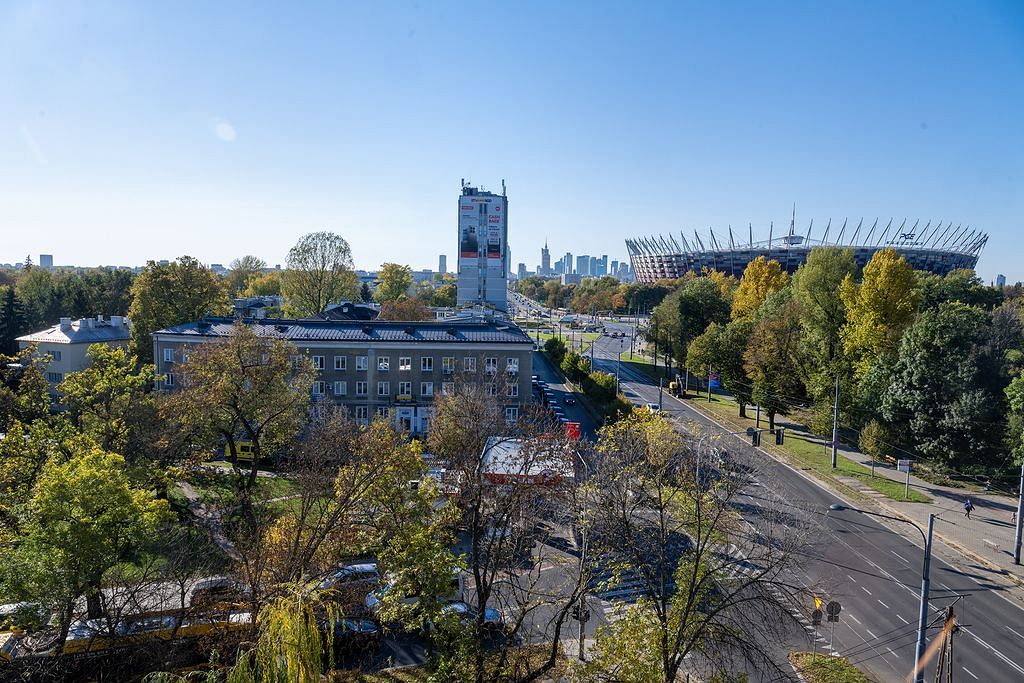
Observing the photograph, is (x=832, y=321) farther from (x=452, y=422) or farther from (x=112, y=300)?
(x=112, y=300)

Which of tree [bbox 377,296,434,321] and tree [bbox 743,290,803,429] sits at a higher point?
tree [bbox 377,296,434,321]

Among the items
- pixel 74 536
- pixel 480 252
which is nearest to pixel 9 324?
pixel 74 536

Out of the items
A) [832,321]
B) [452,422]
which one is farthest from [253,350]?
[832,321]

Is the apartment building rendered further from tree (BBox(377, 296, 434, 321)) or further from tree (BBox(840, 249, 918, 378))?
tree (BBox(377, 296, 434, 321))

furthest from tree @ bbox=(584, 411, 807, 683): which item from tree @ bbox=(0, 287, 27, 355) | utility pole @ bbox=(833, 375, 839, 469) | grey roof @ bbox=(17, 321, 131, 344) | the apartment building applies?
tree @ bbox=(0, 287, 27, 355)

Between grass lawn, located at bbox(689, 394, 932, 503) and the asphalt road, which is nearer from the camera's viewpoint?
the asphalt road

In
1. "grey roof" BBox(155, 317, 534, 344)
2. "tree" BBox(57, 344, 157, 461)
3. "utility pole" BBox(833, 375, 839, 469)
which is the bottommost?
"utility pole" BBox(833, 375, 839, 469)
